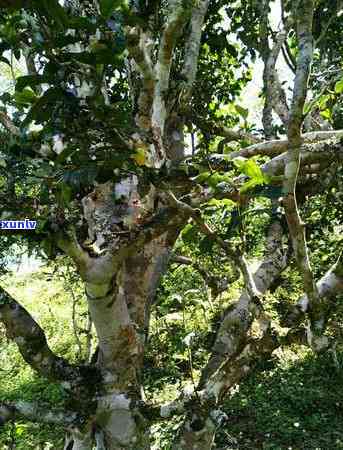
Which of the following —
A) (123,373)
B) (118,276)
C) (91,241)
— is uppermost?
(91,241)

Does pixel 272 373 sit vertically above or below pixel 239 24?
below

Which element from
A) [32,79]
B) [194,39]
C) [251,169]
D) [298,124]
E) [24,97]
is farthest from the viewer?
[194,39]

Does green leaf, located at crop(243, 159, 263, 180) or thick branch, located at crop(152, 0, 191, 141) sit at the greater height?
thick branch, located at crop(152, 0, 191, 141)

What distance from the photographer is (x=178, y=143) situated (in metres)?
3.11

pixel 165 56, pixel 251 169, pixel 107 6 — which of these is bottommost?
pixel 251 169

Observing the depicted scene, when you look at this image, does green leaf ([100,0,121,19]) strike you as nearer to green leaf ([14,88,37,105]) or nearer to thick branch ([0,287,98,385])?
green leaf ([14,88,37,105])

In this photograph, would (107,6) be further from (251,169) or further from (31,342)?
(31,342)

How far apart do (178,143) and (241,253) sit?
123 centimetres

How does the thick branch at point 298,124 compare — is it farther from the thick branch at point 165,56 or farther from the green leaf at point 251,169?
the thick branch at point 165,56

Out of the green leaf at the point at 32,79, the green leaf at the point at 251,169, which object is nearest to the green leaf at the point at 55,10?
the green leaf at the point at 32,79

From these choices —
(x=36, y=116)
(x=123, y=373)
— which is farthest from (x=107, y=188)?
(x=36, y=116)

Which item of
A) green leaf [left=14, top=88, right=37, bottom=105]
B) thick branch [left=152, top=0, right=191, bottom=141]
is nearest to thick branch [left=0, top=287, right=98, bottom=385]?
thick branch [left=152, top=0, right=191, bottom=141]

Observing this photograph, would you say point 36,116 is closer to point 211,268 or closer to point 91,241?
point 91,241

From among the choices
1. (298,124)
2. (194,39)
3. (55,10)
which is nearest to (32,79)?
(55,10)
